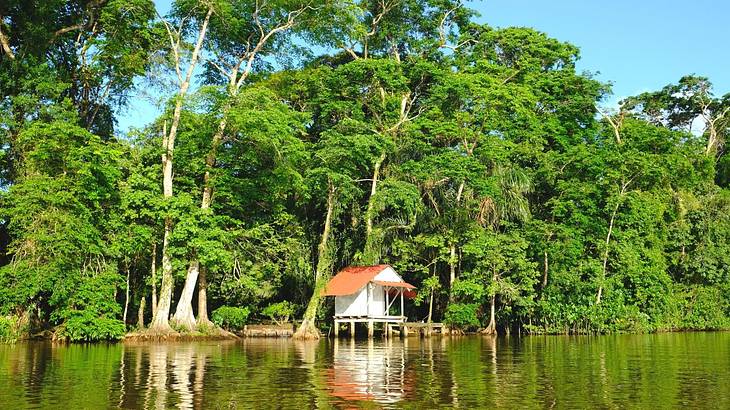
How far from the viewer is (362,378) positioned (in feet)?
53.5

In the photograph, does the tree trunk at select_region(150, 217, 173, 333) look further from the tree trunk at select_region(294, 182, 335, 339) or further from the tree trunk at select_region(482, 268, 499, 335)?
the tree trunk at select_region(482, 268, 499, 335)

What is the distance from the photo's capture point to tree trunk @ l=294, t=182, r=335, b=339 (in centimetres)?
3634

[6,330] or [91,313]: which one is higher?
[91,313]

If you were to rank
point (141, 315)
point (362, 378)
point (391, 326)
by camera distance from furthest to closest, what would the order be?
1. point (391, 326)
2. point (141, 315)
3. point (362, 378)

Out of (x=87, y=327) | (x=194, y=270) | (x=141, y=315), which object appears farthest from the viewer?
(x=141, y=315)

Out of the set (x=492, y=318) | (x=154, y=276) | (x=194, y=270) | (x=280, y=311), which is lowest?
(x=492, y=318)

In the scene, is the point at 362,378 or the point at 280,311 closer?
the point at 362,378

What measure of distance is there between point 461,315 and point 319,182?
10.6 metres

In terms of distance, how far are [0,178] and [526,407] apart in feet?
103

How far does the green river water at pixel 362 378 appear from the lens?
1237 cm

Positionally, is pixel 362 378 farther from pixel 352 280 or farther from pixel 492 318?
pixel 492 318

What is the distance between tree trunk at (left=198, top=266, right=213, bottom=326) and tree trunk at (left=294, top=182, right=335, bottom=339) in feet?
15.5

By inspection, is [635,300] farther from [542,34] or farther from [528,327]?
[542,34]

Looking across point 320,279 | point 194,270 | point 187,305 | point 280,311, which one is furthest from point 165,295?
point 320,279
